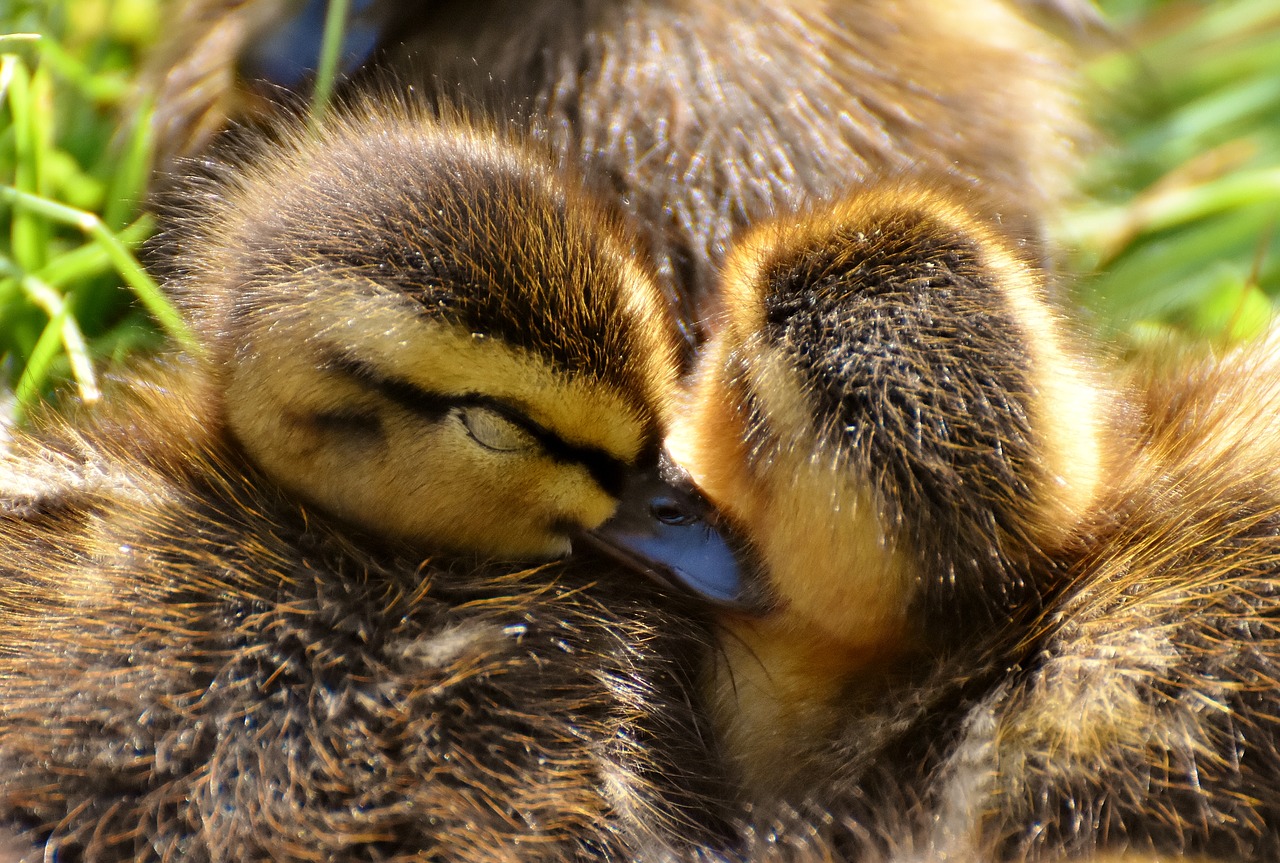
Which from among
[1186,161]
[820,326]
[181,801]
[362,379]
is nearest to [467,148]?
[362,379]

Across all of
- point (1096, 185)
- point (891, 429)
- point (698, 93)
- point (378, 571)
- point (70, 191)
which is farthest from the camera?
point (1096, 185)

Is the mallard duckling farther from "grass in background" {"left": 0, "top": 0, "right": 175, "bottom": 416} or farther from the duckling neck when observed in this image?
"grass in background" {"left": 0, "top": 0, "right": 175, "bottom": 416}

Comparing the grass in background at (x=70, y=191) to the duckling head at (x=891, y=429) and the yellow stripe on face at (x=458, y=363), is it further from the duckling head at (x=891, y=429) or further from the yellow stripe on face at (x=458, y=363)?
the duckling head at (x=891, y=429)

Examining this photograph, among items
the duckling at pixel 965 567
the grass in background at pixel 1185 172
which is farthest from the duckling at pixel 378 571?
the grass in background at pixel 1185 172

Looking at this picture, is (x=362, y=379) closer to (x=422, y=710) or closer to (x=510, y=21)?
(x=422, y=710)

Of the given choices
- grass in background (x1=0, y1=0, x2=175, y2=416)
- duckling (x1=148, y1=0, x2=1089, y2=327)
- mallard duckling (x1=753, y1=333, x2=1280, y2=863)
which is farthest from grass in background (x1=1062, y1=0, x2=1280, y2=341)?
grass in background (x1=0, y1=0, x2=175, y2=416)

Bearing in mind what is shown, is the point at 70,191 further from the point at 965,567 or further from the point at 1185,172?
the point at 1185,172

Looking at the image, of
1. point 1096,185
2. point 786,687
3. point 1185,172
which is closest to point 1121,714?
point 786,687
